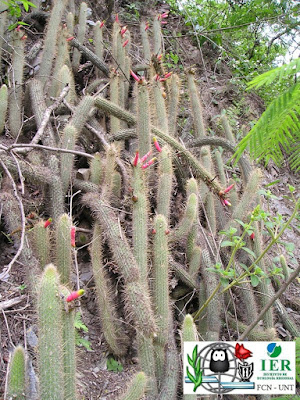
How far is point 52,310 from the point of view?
1.54m

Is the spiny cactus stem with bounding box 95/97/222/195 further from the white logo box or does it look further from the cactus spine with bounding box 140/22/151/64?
the cactus spine with bounding box 140/22/151/64

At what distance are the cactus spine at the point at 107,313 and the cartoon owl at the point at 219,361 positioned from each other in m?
0.63

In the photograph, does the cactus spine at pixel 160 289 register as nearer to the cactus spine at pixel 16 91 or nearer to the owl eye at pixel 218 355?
the owl eye at pixel 218 355

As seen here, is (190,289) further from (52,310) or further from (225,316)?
(52,310)

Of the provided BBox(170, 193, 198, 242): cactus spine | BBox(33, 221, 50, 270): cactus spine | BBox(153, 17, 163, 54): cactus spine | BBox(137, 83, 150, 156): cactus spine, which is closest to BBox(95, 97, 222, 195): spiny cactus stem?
BBox(137, 83, 150, 156): cactus spine

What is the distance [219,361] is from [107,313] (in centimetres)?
76

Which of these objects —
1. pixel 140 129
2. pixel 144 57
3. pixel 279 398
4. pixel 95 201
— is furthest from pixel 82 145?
pixel 279 398

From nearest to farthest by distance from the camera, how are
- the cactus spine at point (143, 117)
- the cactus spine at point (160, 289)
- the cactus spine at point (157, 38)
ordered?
the cactus spine at point (160, 289) < the cactus spine at point (143, 117) < the cactus spine at point (157, 38)

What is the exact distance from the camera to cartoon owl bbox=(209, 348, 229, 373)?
2090mm

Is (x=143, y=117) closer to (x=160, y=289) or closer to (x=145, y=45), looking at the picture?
(x=160, y=289)

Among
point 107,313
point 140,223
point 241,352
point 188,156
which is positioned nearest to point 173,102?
point 188,156

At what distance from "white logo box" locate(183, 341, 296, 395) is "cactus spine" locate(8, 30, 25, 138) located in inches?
97.4

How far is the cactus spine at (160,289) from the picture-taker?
7.52 ft

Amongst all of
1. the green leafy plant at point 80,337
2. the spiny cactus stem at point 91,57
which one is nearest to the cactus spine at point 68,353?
the green leafy plant at point 80,337
